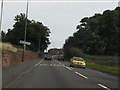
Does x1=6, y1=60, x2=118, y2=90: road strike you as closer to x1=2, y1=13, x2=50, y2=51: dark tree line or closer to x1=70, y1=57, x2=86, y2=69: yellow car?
x1=70, y1=57, x2=86, y2=69: yellow car

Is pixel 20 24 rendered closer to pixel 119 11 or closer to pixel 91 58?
pixel 119 11

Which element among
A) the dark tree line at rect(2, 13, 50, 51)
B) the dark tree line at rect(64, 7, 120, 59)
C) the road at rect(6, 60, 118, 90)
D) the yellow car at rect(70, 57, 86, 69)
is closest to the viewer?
the road at rect(6, 60, 118, 90)

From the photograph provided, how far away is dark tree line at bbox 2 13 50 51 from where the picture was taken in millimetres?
121938

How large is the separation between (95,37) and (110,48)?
504cm

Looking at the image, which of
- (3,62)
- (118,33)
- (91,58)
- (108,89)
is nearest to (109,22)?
(118,33)

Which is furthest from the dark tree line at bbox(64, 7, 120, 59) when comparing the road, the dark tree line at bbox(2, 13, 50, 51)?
the road

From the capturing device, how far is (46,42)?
463 ft

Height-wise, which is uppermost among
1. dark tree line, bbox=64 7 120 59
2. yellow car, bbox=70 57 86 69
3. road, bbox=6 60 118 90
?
dark tree line, bbox=64 7 120 59

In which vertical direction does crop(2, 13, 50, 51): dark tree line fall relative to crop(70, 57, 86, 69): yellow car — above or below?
above

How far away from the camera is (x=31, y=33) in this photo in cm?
12312

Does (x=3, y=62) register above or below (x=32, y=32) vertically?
below

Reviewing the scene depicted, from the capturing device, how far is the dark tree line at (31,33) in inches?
4801

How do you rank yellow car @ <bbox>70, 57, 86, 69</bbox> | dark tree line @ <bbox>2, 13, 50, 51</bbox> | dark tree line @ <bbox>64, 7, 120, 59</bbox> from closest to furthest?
yellow car @ <bbox>70, 57, 86, 69</bbox> → dark tree line @ <bbox>64, 7, 120, 59</bbox> → dark tree line @ <bbox>2, 13, 50, 51</bbox>

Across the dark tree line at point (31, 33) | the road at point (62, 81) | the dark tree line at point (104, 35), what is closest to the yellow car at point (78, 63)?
the road at point (62, 81)
